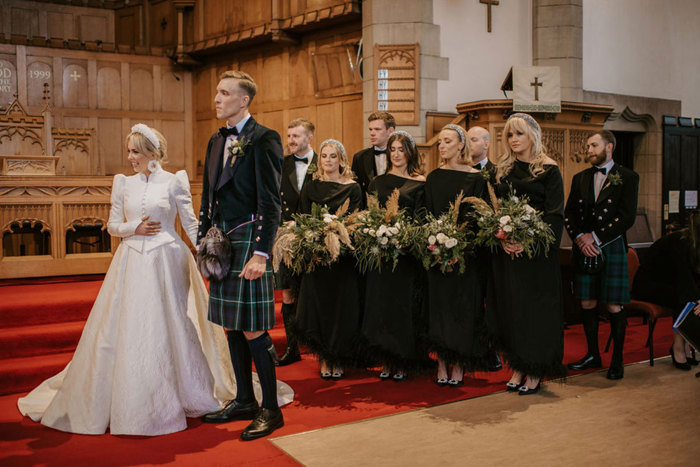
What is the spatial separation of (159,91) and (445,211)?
8281 millimetres

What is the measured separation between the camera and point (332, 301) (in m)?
4.62

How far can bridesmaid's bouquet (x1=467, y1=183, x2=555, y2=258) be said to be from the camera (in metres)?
4.05

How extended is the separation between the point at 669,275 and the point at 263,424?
3399 mm

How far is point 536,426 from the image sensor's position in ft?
12.1

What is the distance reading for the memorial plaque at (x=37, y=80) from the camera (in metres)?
10.5

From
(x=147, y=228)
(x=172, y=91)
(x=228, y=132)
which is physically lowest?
(x=147, y=228)

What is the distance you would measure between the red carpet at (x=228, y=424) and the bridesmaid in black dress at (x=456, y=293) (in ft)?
0.86

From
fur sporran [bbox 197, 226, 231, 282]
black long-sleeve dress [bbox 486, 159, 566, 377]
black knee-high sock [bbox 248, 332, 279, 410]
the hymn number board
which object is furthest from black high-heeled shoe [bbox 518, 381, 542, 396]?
the hymn number board

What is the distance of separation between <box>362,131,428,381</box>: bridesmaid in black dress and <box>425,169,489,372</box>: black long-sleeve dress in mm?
136

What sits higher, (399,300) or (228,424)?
(399,300)

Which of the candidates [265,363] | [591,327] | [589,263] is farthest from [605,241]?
[265,363]

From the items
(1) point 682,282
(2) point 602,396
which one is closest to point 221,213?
(2) point 602,396

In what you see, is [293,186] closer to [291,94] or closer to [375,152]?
[375,152]

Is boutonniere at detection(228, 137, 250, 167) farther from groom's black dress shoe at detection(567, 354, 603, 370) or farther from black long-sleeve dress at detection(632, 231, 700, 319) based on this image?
black long-sleeve dress at detection(632, 231, 700, 319)
